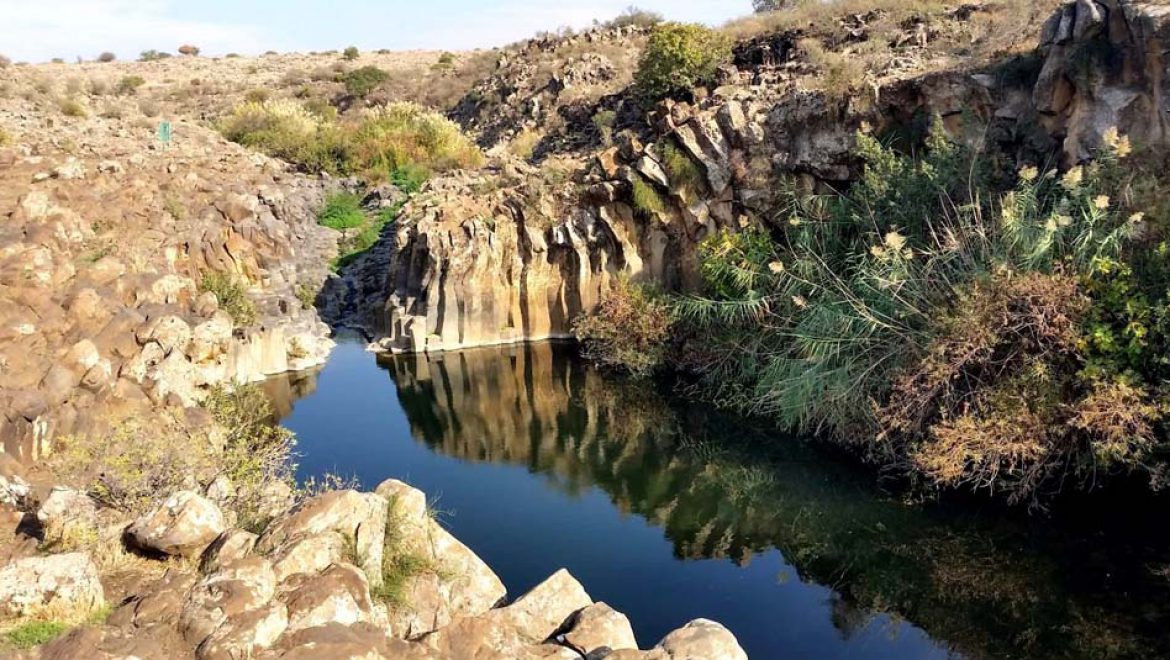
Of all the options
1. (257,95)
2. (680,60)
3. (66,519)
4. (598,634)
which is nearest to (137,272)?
(66,519)

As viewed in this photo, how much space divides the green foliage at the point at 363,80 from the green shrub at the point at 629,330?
37.4 meters

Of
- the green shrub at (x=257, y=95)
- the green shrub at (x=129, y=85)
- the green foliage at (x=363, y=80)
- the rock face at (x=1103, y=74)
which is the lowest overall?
the rock face at (x=1103, y=74)

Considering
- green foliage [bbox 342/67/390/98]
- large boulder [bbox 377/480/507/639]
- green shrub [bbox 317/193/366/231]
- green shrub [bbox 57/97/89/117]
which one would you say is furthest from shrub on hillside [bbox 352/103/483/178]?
large boulder [bbox 377/480/507/639]

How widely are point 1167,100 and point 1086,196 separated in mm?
3198

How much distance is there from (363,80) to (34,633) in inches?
2162

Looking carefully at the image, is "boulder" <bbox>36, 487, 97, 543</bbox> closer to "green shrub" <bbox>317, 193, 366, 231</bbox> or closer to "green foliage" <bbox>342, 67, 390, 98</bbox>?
"green shrub" <bbox>317, 193, 366, 231</bbox>

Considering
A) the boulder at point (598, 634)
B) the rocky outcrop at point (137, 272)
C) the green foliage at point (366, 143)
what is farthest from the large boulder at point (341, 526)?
the green foliage at point (366, 143)

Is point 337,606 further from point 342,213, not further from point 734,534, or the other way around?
point 342,213

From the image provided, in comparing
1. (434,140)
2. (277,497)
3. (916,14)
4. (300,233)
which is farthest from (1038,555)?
(434,140)

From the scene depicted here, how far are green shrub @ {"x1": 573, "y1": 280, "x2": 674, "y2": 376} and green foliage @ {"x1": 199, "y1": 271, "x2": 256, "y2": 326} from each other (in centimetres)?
965

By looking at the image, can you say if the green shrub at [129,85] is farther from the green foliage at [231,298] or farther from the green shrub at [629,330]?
the green shrub at [629,330]

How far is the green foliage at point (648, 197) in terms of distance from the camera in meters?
27.3

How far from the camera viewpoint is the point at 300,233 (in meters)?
33.9

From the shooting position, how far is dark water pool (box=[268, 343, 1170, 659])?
12.5m
